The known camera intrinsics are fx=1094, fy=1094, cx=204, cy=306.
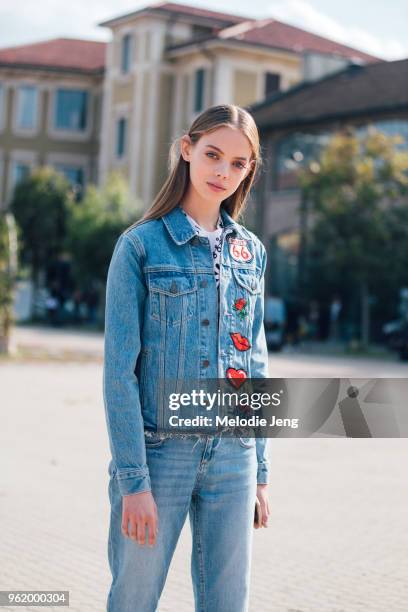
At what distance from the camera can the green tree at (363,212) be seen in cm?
3206

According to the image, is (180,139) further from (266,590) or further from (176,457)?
(266,590)

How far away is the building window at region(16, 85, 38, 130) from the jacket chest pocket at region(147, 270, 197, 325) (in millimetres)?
50894

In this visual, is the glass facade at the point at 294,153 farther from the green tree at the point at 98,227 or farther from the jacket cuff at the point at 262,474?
the jacket cuff at the point at 262,474

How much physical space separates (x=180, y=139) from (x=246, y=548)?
1280 mm

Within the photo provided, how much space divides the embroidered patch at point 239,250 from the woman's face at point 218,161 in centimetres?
15

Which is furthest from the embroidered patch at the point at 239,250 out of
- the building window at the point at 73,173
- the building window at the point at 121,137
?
the building window at the point at 73,173

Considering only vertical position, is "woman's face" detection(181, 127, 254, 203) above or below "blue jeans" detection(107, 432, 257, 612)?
above

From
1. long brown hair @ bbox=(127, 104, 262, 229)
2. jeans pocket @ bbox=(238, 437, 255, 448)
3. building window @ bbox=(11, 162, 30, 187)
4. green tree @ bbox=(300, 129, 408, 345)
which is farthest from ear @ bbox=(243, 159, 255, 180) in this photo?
building window @ bbox=(11, 162, 30, 187)

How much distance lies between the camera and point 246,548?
129 inches

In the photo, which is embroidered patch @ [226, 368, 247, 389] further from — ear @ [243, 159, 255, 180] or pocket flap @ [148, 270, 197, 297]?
ear @ [243, 159, 255, 180]

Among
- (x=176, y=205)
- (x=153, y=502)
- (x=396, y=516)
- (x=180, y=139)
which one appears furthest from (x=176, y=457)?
(x=396, y=516)

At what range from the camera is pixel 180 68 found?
1767 inches

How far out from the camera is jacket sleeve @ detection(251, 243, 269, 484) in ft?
11.2

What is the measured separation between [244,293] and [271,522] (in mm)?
4589
